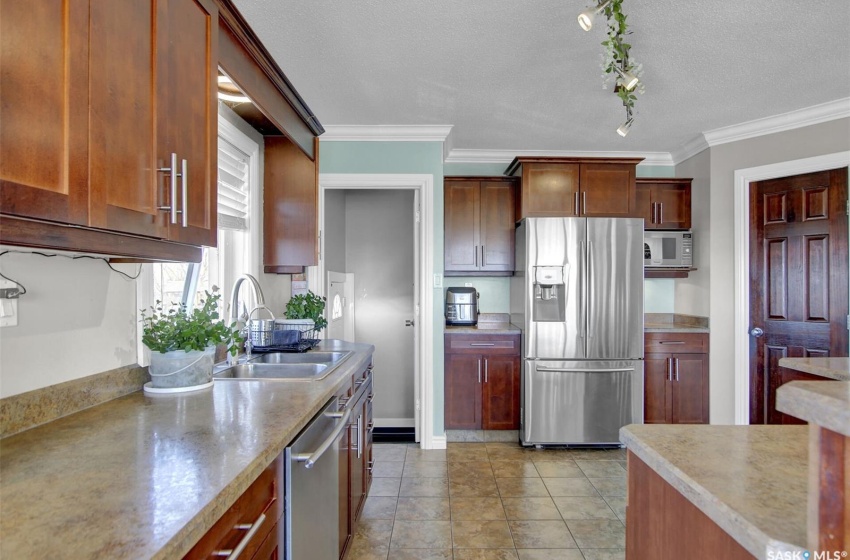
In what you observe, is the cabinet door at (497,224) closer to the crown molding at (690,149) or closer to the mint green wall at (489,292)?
the mint green wall at (489,292)

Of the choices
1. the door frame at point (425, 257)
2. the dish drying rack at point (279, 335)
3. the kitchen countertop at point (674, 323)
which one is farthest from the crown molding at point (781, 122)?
the dish drying rack at point (279, 335)

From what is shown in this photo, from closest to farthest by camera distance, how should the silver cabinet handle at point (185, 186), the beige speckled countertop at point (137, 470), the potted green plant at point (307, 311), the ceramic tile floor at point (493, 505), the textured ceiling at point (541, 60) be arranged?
1. the beige speckled countertop at point (137, 470)
2. the silver cabinet handle at point (185, 186)
3. the textured ceiling at point (541, 60)
4. the ceramic tile floor at point (493, 505)
5. the potted green plant at point (307, 311)

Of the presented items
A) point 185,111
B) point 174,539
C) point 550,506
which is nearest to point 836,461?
point 174,539

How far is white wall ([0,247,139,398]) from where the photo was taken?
1120mm

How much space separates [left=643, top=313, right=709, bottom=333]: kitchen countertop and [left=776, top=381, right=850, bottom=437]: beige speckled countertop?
320cm

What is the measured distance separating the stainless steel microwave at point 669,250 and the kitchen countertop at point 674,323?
49 centimetres

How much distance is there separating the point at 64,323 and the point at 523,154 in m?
3.70

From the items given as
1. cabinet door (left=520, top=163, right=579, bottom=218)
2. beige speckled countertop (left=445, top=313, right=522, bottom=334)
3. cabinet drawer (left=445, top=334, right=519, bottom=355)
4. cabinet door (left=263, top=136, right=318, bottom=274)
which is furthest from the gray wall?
cabinet door (left=263, top=136, right=318, bottom=274)

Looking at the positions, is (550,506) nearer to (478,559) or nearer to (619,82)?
(478,559)

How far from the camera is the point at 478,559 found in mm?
2076

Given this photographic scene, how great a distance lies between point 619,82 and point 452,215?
2041mm

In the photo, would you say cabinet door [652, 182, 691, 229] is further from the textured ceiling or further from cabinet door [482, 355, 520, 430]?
cabinet door [482, 355, 520, 430]

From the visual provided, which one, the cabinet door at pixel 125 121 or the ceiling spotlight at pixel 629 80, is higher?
the ceiling spotlight at pixel 629 80

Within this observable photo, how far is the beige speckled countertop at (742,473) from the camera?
703mm
